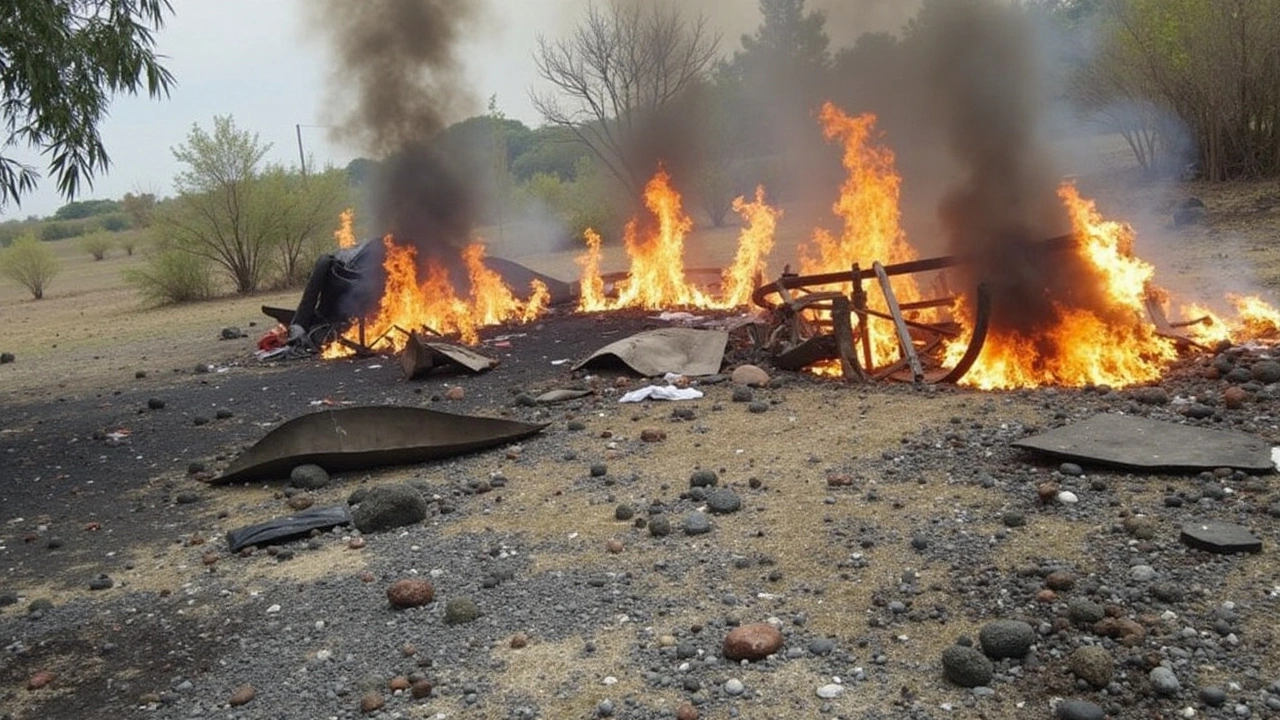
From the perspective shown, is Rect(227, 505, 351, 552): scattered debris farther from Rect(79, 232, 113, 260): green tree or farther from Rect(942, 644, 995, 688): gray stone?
Rect(79, 232, 113, 260): green tree

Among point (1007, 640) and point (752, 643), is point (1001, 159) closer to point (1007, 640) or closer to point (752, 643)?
point (1007, 640)

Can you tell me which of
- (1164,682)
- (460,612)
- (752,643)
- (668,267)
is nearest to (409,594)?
(460,612)

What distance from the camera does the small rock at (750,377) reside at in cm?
832

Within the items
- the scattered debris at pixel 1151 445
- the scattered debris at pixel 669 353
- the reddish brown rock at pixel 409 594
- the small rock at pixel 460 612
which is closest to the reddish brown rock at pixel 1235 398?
the scattered debris at pixel 1151 445

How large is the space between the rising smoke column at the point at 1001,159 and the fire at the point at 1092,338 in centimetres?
7

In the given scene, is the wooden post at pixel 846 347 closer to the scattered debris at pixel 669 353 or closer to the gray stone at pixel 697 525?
the scattered debris at pixel 669 353

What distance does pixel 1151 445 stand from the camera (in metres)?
5.27

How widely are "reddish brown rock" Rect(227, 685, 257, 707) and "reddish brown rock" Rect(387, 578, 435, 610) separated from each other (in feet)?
2.55

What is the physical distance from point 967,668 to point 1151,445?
8.57 ft

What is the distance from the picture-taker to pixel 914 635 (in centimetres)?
377

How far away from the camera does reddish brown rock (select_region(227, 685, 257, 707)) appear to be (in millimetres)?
3785

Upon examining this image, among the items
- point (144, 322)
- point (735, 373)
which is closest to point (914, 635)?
point (735, 373)

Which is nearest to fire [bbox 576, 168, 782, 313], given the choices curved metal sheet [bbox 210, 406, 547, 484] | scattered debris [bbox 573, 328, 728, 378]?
scattered debris [bbox 573, 328, 728, 378]

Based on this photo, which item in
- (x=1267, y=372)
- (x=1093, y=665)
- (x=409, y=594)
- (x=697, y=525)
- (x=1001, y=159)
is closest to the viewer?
(x=1093, y=665)
